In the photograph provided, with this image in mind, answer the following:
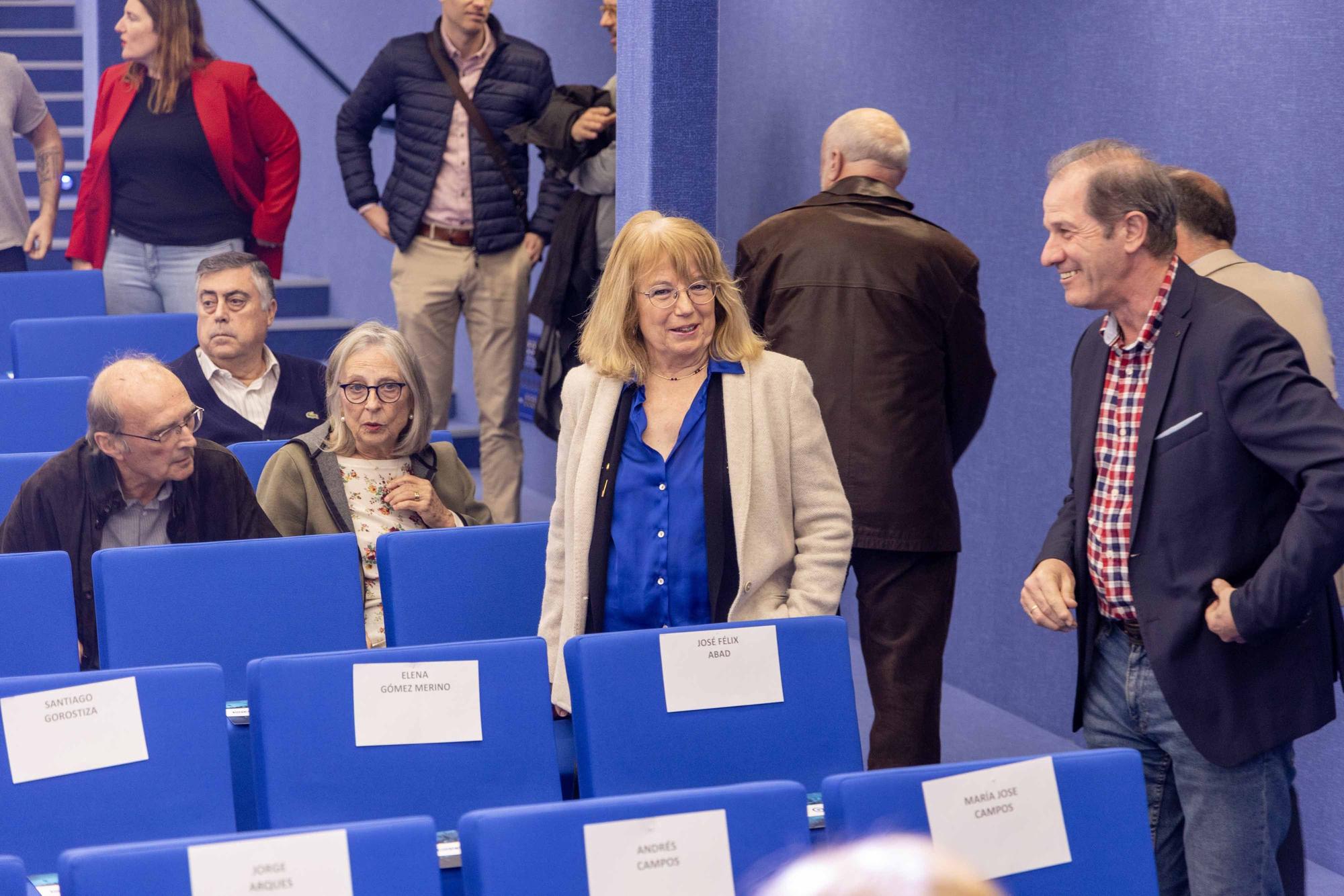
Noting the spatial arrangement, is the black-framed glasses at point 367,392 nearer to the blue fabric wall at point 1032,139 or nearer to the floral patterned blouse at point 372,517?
the floral patterned blouse at point 372,517

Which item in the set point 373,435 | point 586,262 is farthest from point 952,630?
point 373,435

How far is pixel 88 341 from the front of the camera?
4.70m

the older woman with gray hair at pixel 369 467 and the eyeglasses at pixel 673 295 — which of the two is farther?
the older woman with gray hair at pixel 369 467

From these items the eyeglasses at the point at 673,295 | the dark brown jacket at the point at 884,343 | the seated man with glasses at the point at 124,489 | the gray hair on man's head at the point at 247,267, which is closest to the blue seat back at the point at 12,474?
the seated man with glasses at the point at 124,489

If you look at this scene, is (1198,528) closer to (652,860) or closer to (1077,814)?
(1077,814)

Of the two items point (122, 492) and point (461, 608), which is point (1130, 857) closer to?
point (461, 608)

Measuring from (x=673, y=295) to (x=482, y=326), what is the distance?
2.89 metres

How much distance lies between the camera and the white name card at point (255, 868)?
5.62 feet

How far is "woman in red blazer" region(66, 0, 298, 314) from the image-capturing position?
16.2 ft

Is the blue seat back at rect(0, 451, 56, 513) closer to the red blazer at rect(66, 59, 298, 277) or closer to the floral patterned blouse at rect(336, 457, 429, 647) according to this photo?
the floral patterned blouse at rect(336, 457, 429, 647)

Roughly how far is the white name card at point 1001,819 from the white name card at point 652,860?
11.9 inches

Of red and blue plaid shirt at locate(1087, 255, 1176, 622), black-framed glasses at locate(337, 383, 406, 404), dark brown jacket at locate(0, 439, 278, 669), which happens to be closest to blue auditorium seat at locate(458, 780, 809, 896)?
red and blue plaid shirt at locate(1087, 255, 1176, 622)

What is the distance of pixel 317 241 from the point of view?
8.27 metres

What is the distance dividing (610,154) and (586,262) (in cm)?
37
